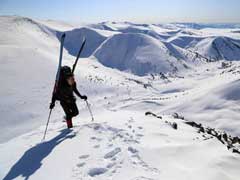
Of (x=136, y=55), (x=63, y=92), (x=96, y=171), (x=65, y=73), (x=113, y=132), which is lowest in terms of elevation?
(x=136, y=55)

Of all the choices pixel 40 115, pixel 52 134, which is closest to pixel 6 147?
pixel 52 134

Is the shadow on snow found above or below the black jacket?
below

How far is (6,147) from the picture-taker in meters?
8.27

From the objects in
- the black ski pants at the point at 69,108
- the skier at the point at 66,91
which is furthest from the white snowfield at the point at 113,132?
the skier at the point at 66,91

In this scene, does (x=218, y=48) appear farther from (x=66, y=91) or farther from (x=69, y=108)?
(x=66, y=91)

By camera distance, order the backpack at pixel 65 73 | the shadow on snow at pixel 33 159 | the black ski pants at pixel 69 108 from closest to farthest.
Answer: the shadow on snow at pixel 33 159 < the backpack at pixel 65 73 < the black ski pants at pixel 69 108

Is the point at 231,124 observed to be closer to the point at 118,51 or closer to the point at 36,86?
the point at 36,86

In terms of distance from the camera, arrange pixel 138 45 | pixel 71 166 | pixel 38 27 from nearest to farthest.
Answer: pixel 71 166, pixel 138 45, pixel 38 27

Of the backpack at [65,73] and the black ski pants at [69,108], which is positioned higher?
the backpack at [65,73]

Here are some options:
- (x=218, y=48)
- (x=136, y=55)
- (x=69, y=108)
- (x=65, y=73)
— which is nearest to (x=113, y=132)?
(x=69, y=108)

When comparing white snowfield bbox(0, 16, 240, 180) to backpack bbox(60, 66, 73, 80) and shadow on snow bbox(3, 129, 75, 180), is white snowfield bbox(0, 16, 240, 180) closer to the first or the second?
shadow on snow bbox(3, 129, 75, 180)

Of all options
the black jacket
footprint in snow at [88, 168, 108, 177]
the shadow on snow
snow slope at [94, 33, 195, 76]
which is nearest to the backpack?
the black jacket

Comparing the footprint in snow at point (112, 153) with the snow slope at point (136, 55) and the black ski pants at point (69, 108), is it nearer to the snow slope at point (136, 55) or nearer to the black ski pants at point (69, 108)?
the black ski pants at point (69, 108)

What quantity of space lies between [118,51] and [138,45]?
794 cm
